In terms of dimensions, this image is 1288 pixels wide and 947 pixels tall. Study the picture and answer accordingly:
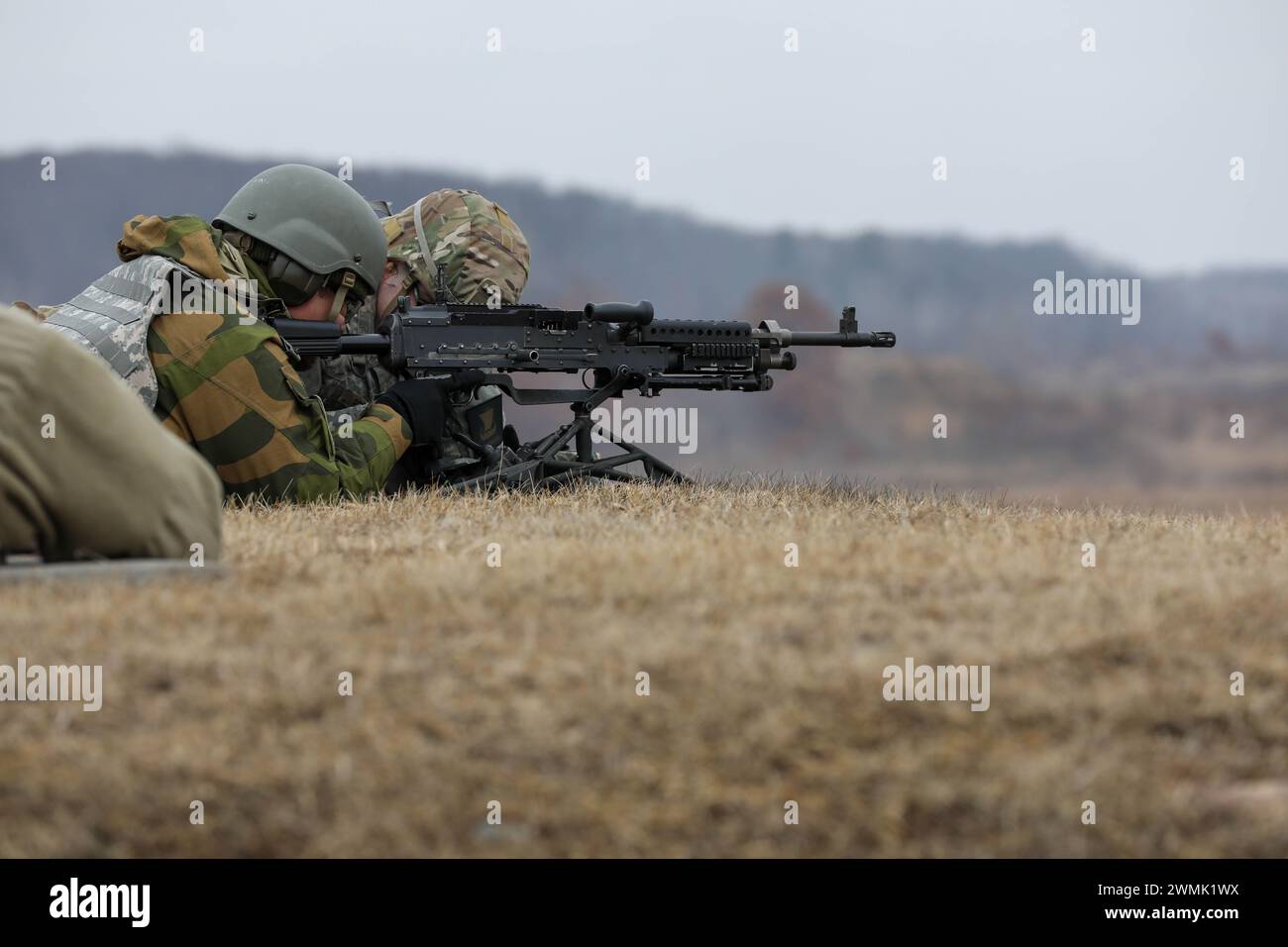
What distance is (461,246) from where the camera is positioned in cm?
834

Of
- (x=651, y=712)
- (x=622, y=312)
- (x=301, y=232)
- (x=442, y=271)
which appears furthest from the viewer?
(x=442, y=271)

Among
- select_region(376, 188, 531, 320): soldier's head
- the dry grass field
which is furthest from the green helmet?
the dry grass field

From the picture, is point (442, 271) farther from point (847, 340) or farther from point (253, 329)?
point (847, 340)

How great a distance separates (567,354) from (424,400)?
0.77 m

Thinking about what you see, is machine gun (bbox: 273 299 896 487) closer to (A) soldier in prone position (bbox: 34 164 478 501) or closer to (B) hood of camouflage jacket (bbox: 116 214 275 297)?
(A) soldier in prone position (bbox: 34 164 478 501)

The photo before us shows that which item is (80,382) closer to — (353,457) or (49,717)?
(49,717)

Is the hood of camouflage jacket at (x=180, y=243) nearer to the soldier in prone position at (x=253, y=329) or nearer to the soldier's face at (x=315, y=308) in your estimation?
the soldier in prone position at (x=253, y=329)

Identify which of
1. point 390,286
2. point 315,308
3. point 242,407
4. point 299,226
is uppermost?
point 299,226

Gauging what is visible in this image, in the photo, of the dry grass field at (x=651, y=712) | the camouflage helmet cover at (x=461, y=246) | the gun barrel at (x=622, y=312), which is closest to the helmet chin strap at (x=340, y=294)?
the camouflage helmet cover at (x=461, y=246)

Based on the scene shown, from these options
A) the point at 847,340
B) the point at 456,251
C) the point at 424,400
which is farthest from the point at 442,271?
the point at 847,340

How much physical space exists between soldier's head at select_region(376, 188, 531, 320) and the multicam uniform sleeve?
1.55 metres

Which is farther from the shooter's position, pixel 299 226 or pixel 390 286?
pixel 390 286

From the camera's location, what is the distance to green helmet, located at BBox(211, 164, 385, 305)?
7.20 m
